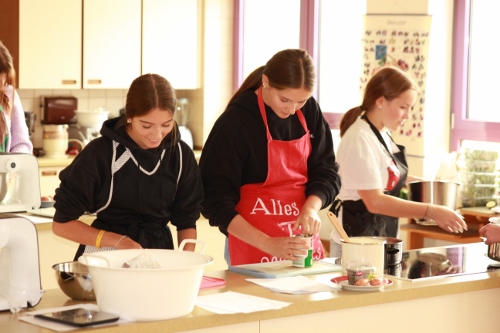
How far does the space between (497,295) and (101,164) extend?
52.3 inches

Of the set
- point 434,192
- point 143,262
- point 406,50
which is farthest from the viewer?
point 406,50

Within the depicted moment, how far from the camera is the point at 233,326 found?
7.69 ft

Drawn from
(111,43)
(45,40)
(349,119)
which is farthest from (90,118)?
(349,119)

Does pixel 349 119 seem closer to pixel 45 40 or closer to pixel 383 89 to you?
pixel 383 89

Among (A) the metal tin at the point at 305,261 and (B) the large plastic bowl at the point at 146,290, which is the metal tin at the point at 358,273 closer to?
(A) the metal tin at the point at 305,261

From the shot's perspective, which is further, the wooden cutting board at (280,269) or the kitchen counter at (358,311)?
the wooden cutting board at (280,269)

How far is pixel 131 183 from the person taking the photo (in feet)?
9.21

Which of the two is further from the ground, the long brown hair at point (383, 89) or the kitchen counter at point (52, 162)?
the long brown hair at point (383, 89)

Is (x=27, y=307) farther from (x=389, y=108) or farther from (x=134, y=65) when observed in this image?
(x=134, y=65)

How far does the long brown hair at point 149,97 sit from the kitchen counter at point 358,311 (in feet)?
1.82

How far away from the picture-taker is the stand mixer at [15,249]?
2.30 metres

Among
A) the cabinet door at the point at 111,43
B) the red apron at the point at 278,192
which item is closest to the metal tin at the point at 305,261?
the red apron at the point at 278,192

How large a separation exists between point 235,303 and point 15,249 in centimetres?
59

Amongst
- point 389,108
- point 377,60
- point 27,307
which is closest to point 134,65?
point 377,60
